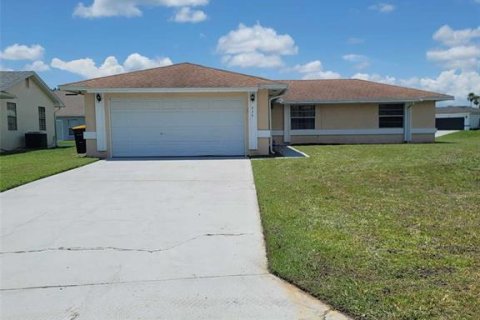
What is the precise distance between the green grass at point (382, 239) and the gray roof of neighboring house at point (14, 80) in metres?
17.2

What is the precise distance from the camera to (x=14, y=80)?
24500 millimetres

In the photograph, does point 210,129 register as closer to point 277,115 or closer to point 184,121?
point 184,121

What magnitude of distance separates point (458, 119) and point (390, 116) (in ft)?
140

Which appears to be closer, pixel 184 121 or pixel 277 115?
pixel 184 121

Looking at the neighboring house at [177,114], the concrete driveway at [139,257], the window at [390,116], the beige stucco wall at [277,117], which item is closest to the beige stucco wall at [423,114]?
the window at [390,116]

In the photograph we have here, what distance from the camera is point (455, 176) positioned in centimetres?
1013

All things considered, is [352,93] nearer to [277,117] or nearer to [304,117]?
[304,117]

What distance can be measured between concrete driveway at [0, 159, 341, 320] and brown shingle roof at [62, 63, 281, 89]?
27.0 feet

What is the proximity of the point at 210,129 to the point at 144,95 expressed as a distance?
2.87 m

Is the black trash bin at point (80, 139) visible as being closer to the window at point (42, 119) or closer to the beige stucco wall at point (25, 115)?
the beige stucco wall at point (25, 115)

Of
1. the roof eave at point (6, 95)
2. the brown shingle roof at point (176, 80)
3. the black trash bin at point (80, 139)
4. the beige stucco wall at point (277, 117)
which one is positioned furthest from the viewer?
the beige stucco wall at point (277, 117)

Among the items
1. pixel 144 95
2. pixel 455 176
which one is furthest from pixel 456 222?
pixel 144 95

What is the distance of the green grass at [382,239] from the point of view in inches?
154

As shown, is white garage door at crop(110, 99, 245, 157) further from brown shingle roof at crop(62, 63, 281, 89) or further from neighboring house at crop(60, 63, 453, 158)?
brown shingle roof at crop(62, 63, 281, 89)
